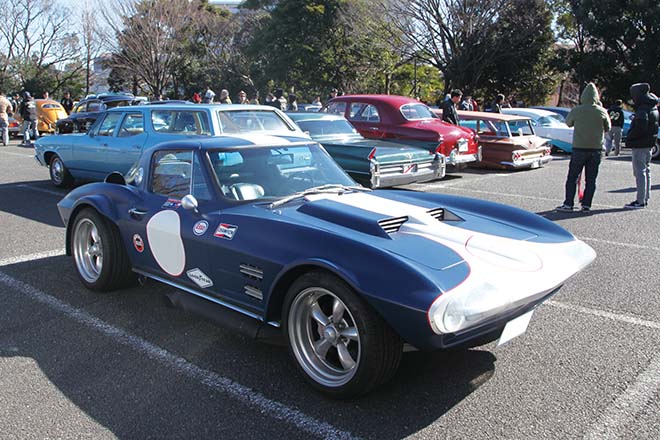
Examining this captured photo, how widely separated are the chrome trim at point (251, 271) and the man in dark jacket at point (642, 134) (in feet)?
22.5

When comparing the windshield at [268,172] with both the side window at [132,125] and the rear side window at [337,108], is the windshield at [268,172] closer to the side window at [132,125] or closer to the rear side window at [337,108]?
the side window at [132,125]

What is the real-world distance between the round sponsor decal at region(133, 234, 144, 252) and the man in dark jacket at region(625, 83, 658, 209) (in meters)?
7.00

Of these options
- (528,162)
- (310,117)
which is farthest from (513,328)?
(528,162)

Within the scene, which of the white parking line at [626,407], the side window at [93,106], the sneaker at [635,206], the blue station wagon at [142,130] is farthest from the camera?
the side window at [93,106]

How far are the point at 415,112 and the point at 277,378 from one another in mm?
9361

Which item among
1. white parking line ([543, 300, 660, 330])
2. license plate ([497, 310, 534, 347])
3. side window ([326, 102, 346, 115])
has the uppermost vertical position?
side window ([326, 102, 346, 115])

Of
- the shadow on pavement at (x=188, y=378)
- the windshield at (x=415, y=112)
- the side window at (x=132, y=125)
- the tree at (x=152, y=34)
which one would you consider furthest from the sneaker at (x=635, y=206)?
the tree at (x=152, y=34)

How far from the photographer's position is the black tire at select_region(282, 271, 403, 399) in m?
2.72

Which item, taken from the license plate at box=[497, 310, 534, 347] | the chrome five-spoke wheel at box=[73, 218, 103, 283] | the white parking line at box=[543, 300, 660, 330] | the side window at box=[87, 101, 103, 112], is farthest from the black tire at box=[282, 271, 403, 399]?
the side window at box=[87, 101, 103, 112]

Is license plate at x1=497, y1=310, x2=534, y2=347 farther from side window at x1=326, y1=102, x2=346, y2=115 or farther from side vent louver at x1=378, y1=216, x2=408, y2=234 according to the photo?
side window at x1=326, y1=102, x2=346, y2=115

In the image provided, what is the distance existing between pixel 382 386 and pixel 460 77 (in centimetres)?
2741

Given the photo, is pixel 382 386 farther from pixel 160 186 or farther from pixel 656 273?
pixel 656 273

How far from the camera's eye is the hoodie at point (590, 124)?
7.77 metres

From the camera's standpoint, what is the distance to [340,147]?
9281 mm
